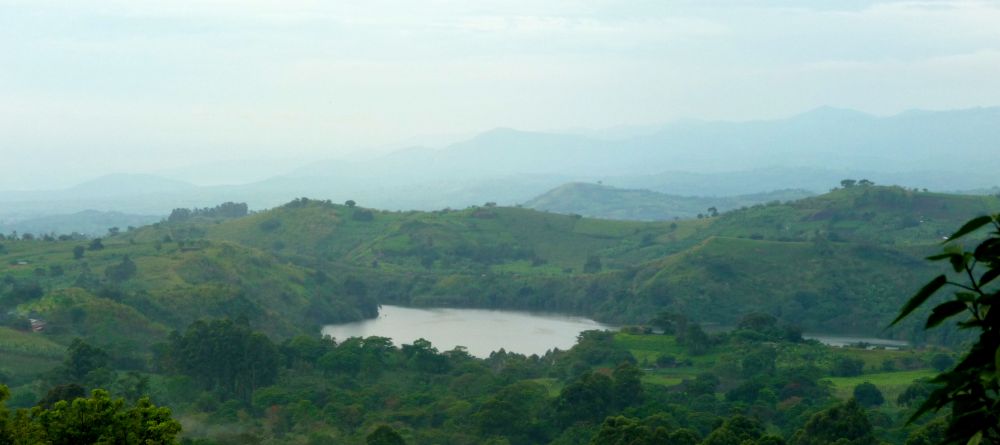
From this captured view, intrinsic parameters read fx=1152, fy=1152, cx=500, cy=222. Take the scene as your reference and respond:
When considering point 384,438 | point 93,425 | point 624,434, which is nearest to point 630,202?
point 384,438

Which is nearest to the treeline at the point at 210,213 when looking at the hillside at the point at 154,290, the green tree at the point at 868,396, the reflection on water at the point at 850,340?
the hillside at the point at 154,290

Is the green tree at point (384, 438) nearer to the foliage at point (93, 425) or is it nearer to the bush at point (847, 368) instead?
the foliage at point (93, 425)

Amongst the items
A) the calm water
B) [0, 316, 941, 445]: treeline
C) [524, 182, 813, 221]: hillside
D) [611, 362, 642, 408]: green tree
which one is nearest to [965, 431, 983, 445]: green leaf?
[0, 316, 941, 445]: treeline

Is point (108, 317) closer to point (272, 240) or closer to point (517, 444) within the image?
point (517, 444)

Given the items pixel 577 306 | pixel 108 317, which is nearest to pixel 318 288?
pixel 577 306

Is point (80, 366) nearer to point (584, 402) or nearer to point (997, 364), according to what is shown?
point (584, 402)

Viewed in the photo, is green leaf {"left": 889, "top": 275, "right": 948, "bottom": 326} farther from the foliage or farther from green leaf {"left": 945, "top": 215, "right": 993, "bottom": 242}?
the foliage
